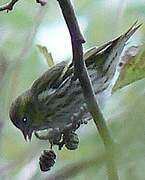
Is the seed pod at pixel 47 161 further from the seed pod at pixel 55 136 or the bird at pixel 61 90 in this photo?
the bird at pixel 61 90

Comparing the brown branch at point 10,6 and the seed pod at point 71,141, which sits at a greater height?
the brown branch at point 10,6

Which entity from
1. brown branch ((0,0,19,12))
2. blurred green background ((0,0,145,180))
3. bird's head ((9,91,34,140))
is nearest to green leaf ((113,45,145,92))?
blurred green background ((0,0,145,180))

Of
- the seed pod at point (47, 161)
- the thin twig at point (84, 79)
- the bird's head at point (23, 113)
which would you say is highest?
the thin twig at point (84, 79)

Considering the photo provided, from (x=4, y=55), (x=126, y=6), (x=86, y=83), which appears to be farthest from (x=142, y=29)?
(x=86, y=83)

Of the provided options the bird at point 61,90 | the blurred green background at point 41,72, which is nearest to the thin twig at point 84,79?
the blurred green background at point 41,72

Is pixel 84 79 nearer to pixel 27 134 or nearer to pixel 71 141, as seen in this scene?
pixel 71 141

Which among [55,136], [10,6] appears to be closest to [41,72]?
[55,136]
